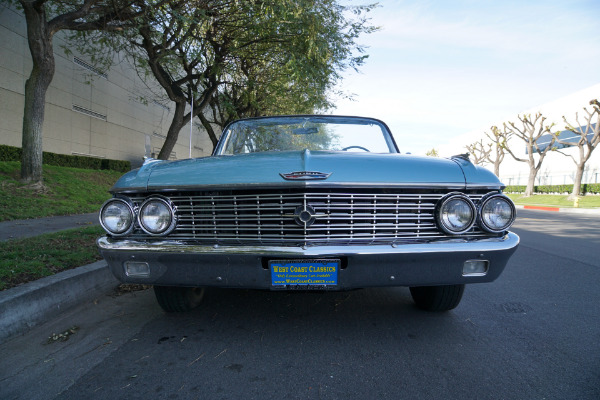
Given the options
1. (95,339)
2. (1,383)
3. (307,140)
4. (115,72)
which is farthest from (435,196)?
(115,72)

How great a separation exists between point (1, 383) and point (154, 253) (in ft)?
3.33

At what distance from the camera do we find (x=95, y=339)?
8.37 ft

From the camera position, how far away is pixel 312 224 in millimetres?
2229

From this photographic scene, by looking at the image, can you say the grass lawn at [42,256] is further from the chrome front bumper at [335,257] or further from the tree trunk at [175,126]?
the tree trunk at [175,126]

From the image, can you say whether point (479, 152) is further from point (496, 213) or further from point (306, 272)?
point (306, 272)

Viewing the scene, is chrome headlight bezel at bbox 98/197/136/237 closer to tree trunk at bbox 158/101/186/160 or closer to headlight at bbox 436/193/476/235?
headlight at bbox 436/193/476/235

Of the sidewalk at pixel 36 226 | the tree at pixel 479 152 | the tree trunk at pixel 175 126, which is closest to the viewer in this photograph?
the sidewalk at pixel 36 226

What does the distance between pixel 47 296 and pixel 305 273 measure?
2.16 meters

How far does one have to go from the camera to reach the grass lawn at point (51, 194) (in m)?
7.61

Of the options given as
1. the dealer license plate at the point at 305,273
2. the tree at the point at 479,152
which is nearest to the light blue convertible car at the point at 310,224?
the dealer license plate at the point at 305,273

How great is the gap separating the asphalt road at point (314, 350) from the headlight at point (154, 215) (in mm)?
789

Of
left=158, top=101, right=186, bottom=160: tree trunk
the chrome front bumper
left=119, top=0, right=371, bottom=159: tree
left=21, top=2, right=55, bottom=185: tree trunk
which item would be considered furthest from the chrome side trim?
left=158, top=101, right=186, bottom=160: tree trunk

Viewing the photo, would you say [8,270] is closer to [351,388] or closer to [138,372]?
[138,372]

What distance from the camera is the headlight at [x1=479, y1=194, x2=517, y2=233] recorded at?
2318 millimetres
